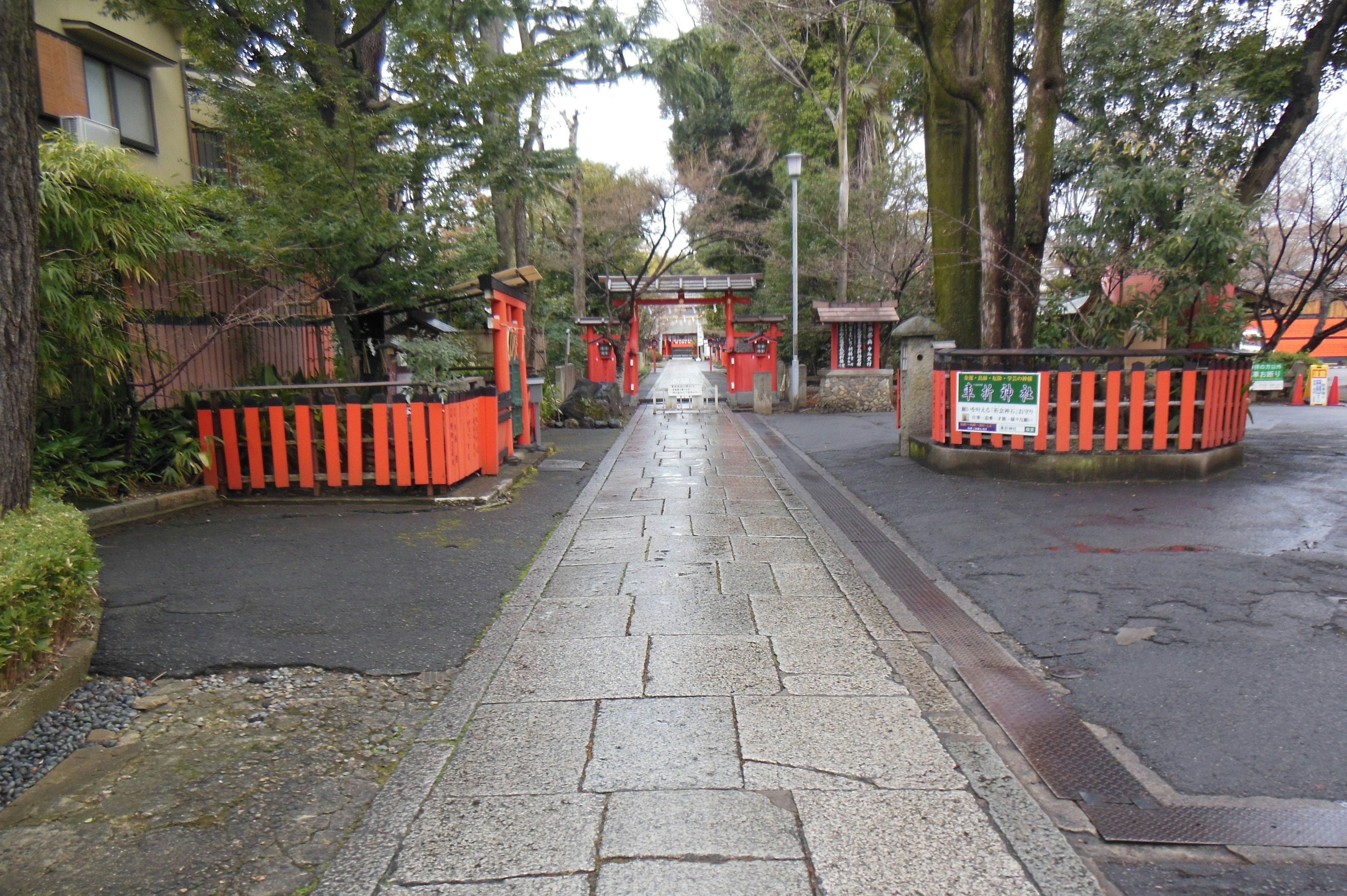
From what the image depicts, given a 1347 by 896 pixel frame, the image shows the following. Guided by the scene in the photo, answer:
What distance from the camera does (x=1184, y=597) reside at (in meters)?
4.66

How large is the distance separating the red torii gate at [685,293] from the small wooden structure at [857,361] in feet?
13.6

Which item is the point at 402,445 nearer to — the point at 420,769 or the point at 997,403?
the point at 420,769

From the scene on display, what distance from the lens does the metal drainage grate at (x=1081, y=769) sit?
2561 mm

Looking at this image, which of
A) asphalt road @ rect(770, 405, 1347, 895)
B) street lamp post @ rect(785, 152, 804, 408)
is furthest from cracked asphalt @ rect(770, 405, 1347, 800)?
street lamp post @ rect(785, 152, 804, 408)

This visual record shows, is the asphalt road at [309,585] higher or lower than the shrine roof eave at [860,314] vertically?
lower

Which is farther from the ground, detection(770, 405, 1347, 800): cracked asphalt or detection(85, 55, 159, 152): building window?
detection(85, 55, 159, 152): building window

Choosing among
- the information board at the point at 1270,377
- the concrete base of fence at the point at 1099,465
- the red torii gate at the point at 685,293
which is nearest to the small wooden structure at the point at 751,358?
the red torii gate at the point at 685,293

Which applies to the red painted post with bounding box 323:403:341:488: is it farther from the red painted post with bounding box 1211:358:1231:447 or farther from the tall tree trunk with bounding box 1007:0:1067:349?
the red painted post with bounding box 1211:358:1231:447

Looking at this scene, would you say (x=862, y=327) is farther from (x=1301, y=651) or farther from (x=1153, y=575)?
(x=1301, y=651)

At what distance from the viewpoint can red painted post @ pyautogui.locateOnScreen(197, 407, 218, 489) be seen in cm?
754

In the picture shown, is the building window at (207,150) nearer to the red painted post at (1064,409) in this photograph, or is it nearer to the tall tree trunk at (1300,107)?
the red painted post at (1064,409)

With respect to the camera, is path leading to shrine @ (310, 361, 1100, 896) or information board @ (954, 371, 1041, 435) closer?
path leading to shrine @ (310, 361, 1100, 896)

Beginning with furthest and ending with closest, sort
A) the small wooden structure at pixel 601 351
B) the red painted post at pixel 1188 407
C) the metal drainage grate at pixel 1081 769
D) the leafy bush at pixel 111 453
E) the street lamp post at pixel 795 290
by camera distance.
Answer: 1. the small wooden structure at pixel 601 351
2. the street lamp post at pixel 795 290
3. the red painted post at pixel 1188 407
4. the leafy bush at pixel 111 453
5. the metal drainage grate at pixel 1081 769

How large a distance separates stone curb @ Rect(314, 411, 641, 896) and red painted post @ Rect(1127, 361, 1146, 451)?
244 inches
